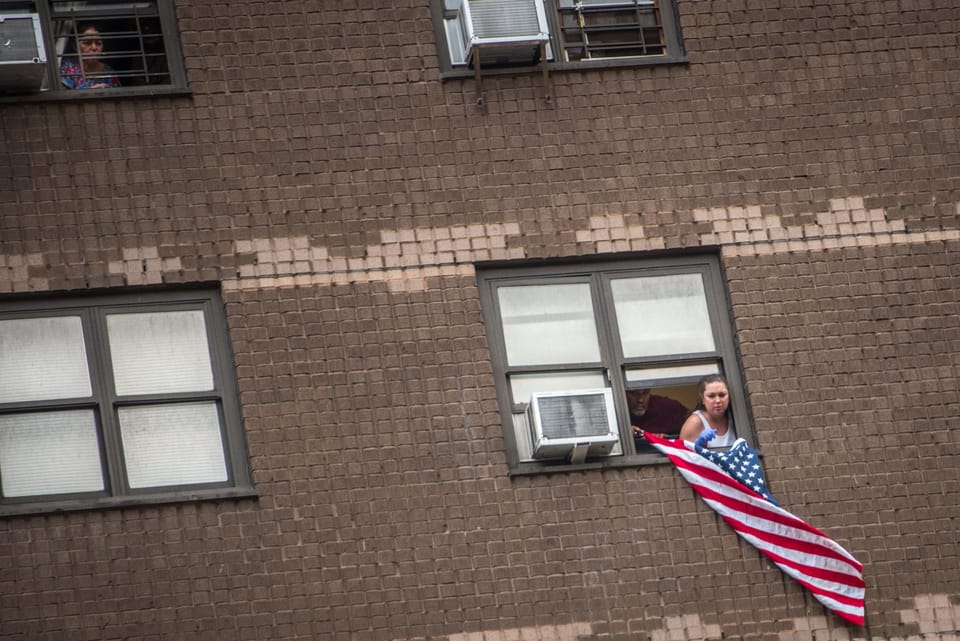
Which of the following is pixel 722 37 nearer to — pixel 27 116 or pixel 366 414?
pixel 366 414

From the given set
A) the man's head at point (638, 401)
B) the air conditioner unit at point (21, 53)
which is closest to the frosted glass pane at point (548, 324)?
the man's head at point (638, 401)

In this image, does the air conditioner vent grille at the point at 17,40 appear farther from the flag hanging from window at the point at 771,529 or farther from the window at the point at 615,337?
the flag hanging from window at the point at 771,529

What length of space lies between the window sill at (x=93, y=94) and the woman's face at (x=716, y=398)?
4.60 meters

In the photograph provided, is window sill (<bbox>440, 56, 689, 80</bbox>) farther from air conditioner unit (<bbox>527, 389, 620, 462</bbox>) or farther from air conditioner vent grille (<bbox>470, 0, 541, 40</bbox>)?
air conditioner unit (<bbox>527, 389, 620, 462</bbox>)

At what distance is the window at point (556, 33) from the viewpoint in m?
15.9

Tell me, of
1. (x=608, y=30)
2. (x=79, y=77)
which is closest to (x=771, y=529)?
(x=608, y=30)

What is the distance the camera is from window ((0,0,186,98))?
51.1 ft

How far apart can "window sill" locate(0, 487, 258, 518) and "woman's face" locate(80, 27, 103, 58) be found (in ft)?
11.7

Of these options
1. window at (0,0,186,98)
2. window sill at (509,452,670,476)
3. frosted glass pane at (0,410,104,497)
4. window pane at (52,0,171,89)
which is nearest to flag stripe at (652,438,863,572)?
window sill at (509,452,670,476)

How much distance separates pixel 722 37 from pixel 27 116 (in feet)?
18.1

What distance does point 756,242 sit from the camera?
1581cm

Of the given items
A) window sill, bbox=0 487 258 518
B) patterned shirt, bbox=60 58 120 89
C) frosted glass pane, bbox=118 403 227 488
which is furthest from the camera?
patterned shirt, bbox=60 58 120 89

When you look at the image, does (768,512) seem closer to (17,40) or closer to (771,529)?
(771,529)

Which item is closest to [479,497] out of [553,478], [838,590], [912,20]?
[553,478]
